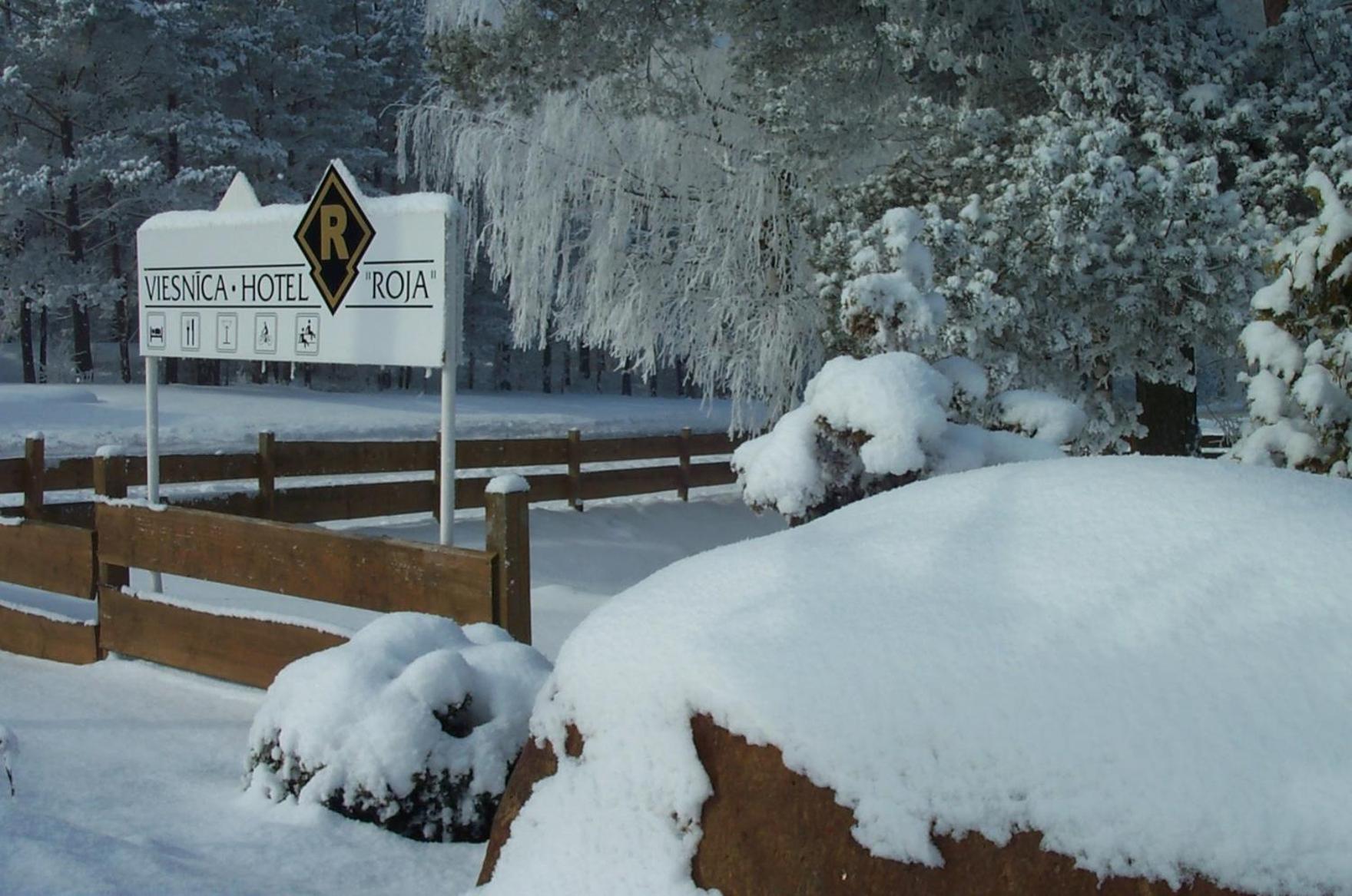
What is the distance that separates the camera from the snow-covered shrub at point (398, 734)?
355 centimetres

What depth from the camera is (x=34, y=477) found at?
9.24m

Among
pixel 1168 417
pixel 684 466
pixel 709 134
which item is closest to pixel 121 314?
pixel 684 466

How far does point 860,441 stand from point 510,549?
1426 millimetres

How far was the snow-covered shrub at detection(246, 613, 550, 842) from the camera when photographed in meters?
3.55

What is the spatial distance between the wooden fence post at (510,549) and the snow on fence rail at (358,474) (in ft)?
21.0

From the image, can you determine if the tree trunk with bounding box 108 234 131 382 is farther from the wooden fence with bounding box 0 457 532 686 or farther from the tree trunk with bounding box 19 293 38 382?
the wooden fence with bounding box 0 457 532 686

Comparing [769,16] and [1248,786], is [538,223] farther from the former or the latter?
[1248,786]

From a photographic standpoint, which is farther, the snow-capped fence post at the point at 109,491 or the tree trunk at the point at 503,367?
the tree trunk at the point at 503,367

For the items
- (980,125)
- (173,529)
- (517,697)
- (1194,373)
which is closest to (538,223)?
(980,125)

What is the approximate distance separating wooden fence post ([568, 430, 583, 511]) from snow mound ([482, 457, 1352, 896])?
11703mm

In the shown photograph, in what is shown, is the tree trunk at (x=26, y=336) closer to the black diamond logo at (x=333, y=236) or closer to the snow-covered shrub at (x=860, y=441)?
the black diamond logo at (x=333, y=236)

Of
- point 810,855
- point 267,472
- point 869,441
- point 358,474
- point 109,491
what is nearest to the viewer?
point 810,855

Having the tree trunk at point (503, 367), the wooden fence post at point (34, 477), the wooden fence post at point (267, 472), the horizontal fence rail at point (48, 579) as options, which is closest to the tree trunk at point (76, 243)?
the tree trunk at point (503, 367)

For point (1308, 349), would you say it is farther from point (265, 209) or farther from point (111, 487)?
point (111, 487)
